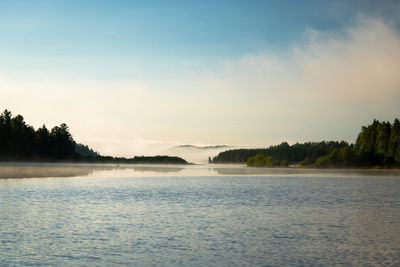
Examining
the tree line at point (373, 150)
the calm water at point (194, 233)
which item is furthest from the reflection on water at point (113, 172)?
the calm water at point (194, 233)

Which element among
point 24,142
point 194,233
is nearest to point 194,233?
point 194,233

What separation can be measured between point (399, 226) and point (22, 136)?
174871mm

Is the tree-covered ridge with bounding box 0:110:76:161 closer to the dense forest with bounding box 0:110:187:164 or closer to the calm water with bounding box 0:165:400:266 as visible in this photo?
the dense forest with bounding box 0:110:187:164

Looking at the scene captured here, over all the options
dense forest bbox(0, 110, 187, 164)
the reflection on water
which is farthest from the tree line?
dense forest bbox(0, 110, 187, 164)

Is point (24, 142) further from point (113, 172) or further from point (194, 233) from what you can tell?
point (194, 233)

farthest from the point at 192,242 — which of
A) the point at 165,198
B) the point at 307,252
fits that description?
the point at 165,198

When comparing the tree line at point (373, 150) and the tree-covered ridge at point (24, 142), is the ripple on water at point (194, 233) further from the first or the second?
the tree-covered ridge at point (24, 142)

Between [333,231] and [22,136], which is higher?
[22,136]

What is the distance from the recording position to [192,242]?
18.6 metres

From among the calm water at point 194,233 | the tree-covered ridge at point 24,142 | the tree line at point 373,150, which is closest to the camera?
the calm water at point 194,233

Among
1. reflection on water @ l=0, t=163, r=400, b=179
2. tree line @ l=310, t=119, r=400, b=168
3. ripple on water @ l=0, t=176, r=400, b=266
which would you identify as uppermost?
tree line @ l=310, t=119, r=400, b=168

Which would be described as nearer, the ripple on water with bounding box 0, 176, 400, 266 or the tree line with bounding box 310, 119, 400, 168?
the ripple on water with bounding box 0, 176, 400, 266

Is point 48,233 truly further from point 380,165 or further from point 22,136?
point 22,136

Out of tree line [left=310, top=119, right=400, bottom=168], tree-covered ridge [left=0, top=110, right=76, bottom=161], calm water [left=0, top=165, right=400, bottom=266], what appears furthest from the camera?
tree-covered ridge [left=0, top=110, right=76, bottom=161]
